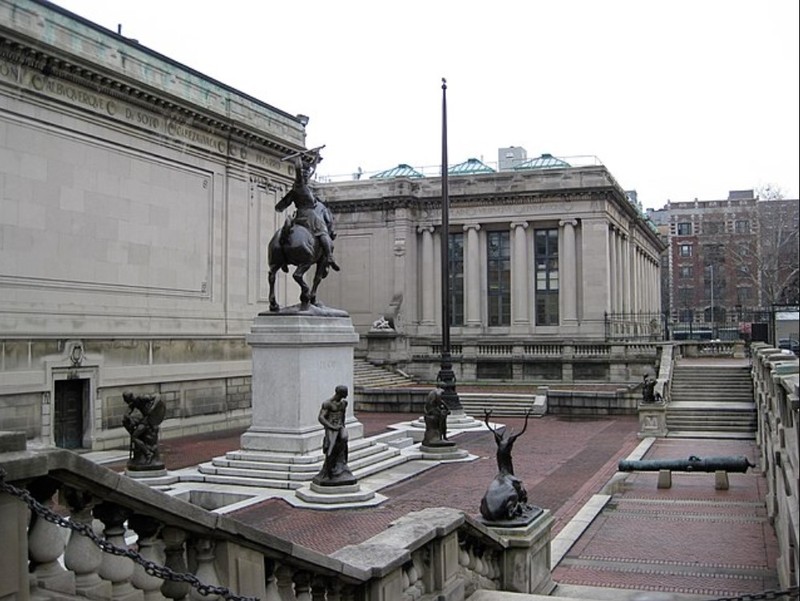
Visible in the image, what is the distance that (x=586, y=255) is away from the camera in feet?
162

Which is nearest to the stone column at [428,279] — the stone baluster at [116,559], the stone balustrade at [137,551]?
the stone balustrade at [137,551]

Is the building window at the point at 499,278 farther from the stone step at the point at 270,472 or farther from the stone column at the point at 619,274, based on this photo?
the stone step at the point at 270,472

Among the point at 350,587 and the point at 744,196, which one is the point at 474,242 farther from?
the point at 744,196

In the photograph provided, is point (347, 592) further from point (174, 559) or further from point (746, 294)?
point (746, 294)

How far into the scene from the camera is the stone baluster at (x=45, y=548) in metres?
4.23

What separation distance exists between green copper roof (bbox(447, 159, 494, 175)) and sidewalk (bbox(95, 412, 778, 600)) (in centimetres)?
3550

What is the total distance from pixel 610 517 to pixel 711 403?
59.3 feet

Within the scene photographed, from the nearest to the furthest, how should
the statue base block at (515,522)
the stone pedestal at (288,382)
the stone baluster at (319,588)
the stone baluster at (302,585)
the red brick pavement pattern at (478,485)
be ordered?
the stone baluster at (302,585), the stone baluster at (319,588), the statue base block at (515,522), the red brick pavement pattern at (478,485), the stone pedestal at (288,382)

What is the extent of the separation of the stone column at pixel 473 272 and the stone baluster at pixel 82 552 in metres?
48.3

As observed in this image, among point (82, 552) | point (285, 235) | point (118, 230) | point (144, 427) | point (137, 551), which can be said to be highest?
point (118, 230)

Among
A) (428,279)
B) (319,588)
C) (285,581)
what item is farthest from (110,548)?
(428,279)

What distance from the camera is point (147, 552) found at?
4.79 metres

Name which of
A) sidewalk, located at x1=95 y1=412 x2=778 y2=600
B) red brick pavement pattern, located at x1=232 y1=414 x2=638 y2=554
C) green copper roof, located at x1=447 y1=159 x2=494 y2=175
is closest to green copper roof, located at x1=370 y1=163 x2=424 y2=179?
green copper roof, located at x1=447 y1=159 x2=494 y2=175

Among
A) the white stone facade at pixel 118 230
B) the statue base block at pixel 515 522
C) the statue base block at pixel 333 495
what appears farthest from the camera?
the white stone facade at pixel 118 230
